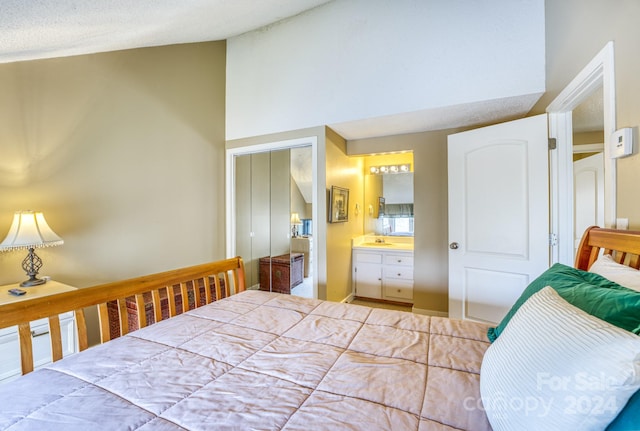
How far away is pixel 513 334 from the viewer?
790mm

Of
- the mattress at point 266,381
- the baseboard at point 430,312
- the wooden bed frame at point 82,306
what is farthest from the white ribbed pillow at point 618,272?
the baseboard at point 430,312

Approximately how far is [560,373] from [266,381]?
2.70 feet

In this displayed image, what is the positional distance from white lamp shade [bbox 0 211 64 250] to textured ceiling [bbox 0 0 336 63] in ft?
3.44

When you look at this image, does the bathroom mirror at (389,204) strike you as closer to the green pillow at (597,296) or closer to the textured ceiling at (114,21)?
the textured ceiling at (114,21)

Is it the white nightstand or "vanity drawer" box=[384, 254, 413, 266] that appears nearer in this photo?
the white nightstand

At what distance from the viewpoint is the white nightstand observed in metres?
1.52

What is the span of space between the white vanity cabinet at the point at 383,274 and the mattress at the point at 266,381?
2.18 m

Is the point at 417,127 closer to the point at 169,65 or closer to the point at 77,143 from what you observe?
the point at 169,65

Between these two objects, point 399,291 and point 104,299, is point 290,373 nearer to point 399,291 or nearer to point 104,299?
point 104,299

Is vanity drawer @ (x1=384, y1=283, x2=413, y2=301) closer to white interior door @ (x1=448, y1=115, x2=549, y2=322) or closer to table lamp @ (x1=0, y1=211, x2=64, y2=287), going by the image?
white interior door @ (x1=448, y1=115, x2=549, y2=322)

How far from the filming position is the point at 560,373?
564 mm

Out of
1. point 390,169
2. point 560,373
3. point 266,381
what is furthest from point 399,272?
point 560,373

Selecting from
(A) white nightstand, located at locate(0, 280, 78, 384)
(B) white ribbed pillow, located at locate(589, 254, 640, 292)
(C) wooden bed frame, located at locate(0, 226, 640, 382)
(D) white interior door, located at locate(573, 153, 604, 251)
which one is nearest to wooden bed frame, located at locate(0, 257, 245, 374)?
(C) wooden bed frame, located at locate(0, 226, 640, 382)

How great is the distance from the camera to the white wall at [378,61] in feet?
7.30
